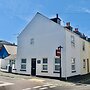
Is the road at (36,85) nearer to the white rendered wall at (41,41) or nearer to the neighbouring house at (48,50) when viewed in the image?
the neighbouring house at (48,50)

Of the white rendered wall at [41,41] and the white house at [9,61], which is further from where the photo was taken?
the white house at [9,61]

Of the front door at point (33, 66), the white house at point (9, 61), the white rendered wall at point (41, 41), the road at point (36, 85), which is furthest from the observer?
the white house at point (9, 61)

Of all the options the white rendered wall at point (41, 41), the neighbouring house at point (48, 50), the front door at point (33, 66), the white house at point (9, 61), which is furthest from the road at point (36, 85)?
the white house at point (9, 61)

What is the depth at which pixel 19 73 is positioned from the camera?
32.1 metres

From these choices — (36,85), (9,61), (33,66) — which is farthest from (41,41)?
(36,85)

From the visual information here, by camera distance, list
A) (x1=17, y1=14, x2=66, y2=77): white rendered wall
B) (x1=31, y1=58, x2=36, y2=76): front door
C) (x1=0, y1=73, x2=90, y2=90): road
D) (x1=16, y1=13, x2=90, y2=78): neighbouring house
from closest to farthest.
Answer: (x1=0, y1=73, x2=90, y2=90): road < (x1=16, y1=13, x2=90, y2=78): neighbouring house < (x1=17, y1=14, x2=66, y2=77): white rendered wall < (x1=31, y1=58, x2=36, y2=76): front door

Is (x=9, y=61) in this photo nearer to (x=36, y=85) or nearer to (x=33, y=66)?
(x=33, y=66)

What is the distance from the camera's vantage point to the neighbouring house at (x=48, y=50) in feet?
92.2

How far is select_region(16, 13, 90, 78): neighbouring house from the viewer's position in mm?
28109

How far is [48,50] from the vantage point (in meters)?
29.2

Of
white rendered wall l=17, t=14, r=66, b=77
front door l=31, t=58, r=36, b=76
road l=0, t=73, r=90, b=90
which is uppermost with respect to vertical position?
white rendered wall l=17, t=14, r=66, b=77

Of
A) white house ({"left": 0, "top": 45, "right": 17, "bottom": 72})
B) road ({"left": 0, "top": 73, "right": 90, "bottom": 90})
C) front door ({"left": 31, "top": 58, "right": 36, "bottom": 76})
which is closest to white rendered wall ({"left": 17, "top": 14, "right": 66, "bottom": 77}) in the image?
front door ({"left": 31, "top": 58, "right": 36, "bottom": 76})

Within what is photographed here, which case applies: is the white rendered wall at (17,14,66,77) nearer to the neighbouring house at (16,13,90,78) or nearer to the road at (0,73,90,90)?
the neighbouring house at (16,13,90,78)

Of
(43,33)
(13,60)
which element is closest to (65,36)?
(43,33)
